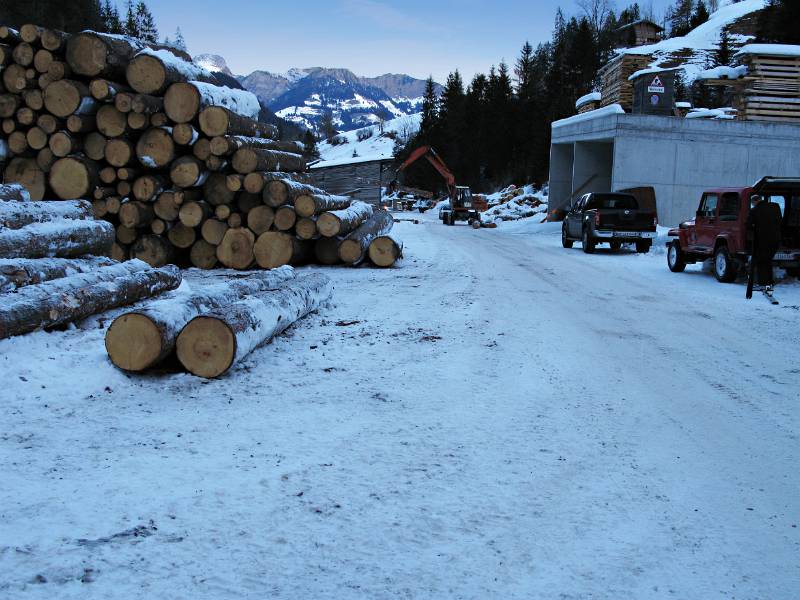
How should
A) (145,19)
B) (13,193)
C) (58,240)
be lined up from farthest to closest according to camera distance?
(145,19)
(13,193)
(58,240)

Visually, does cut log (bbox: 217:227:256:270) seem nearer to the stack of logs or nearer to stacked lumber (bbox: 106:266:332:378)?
the stack of logs

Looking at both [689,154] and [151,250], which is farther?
[689,154]

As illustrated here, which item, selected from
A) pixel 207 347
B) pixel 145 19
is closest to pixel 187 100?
pixel 207 347

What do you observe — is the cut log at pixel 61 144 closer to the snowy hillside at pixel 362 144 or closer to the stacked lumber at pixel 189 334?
the stacked lumber at pixel 189 334

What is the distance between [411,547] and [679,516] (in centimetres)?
156

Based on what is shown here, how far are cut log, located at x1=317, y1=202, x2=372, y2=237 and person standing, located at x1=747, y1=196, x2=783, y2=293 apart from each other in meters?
7.56

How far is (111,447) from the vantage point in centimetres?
435

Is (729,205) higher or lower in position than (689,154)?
lower

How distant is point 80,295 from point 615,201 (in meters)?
16.2

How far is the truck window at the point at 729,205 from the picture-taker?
1274 centimetres

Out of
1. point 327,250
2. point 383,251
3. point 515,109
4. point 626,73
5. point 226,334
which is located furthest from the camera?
point 515,109

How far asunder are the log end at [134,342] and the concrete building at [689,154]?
22821 millimetres

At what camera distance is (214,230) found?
495 inches

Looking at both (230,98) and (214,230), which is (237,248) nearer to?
(214,230)
